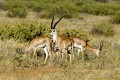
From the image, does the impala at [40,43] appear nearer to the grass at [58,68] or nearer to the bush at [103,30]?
the grass at [58,68]

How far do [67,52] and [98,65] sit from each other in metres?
1.59

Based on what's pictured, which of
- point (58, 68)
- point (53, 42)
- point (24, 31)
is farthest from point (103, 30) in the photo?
point (58, 68)

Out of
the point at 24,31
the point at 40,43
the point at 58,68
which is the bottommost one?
the point at 58,68

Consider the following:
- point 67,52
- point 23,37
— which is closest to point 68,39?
point 67,52

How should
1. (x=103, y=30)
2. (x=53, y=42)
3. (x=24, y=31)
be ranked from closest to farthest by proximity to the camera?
1. (x=53, y=42)
2. (x=24, y=31)
3. (x=103, y=30)

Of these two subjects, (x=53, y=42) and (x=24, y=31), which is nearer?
(x=53, y=42)

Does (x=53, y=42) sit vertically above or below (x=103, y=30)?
above

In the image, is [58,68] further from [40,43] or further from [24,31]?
[24,31]

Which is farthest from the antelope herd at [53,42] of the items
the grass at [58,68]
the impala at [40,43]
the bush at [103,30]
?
the bush at [103,30]

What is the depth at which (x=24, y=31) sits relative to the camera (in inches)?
717

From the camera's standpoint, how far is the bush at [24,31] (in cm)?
1806

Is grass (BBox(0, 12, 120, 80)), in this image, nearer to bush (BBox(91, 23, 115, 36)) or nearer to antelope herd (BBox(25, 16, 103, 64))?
antelope herd (BBox(25, 16, 103, 64))

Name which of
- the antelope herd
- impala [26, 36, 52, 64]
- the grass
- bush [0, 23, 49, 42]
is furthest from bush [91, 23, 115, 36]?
impala [26, 36, 52, 64]

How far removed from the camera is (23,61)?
13.1m
